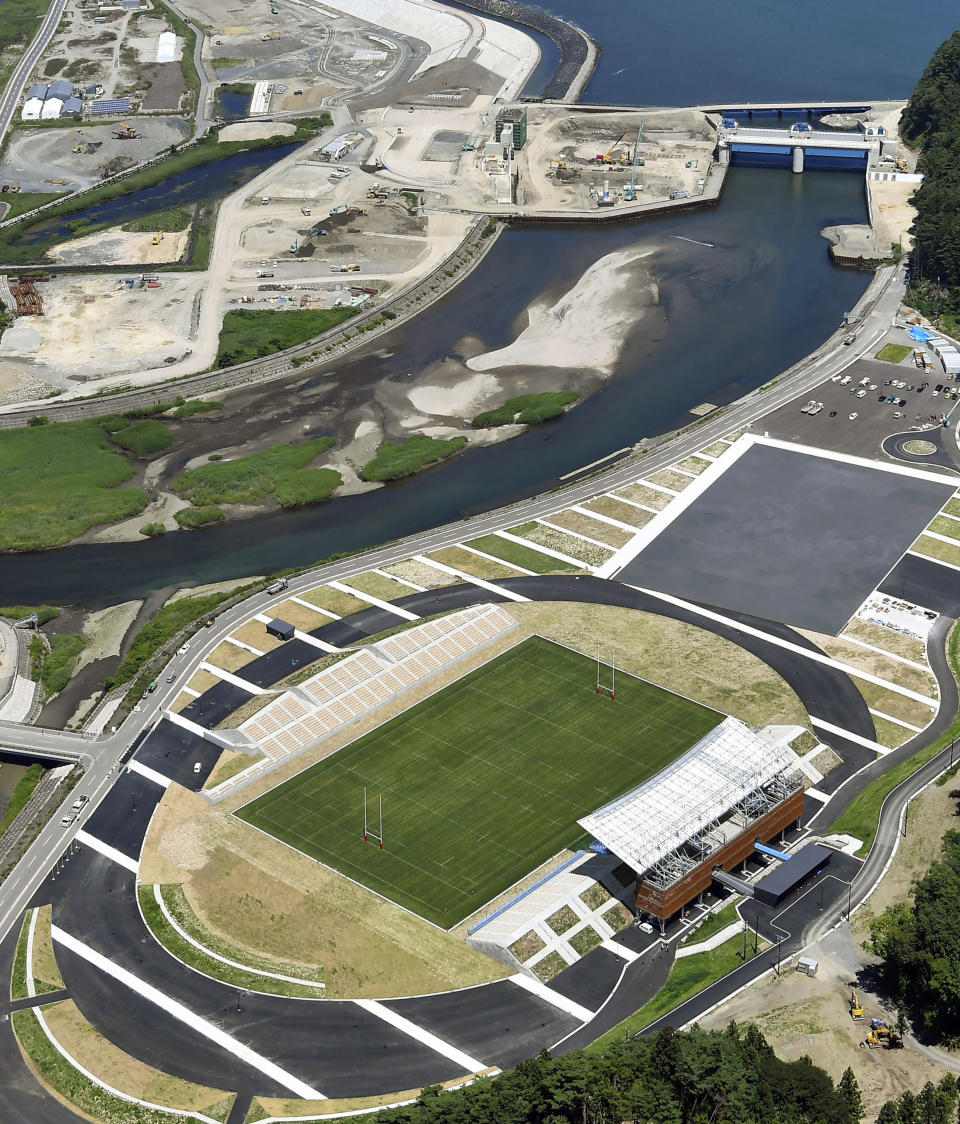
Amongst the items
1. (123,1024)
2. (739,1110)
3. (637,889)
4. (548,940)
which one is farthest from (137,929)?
(739,1110)

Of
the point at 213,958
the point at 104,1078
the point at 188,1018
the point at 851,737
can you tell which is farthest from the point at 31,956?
the point at 851,737

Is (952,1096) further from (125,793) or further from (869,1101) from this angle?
(125,793)

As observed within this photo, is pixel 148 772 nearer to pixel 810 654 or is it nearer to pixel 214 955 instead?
pixel 214 955

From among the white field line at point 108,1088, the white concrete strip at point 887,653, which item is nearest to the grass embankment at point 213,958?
the white field line at point 108,1088

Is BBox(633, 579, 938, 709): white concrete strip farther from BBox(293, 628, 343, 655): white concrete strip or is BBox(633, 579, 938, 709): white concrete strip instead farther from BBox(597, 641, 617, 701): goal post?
BBox(293, 628, 343, 655): white concrete strip

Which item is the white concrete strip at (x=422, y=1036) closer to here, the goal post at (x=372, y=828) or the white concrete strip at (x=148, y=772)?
the goal post at (x=372, y=828)
